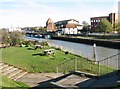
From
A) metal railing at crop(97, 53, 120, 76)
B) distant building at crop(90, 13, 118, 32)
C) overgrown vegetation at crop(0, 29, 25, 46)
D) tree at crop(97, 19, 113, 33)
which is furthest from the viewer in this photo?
distant building at crop(90, 13, 118, 32)

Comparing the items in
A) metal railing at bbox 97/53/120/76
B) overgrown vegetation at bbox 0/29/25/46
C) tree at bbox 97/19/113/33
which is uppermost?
tree at bbox 97/19/113/33

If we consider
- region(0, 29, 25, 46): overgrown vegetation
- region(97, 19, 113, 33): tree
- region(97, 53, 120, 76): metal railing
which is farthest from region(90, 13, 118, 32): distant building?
region(97, 53, 120, 76): metal railing

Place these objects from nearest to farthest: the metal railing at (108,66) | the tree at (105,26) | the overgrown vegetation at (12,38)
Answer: the metal railing at (108,66) < the overgrown vegetation at (12,38) < the tree at (105,26)

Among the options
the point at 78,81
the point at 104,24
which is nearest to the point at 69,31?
the point at 104,24

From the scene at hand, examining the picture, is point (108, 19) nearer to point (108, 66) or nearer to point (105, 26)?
point (105, 26)

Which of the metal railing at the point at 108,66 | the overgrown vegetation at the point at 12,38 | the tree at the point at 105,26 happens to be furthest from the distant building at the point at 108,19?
the metal railing at the point at 108,66

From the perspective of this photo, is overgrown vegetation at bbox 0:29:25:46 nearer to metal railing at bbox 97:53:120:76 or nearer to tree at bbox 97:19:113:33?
metal railing at bbox 97:53:120:76

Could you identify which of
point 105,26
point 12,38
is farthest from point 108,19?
point 12,38

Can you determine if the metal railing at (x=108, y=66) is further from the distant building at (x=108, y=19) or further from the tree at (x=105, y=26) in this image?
the distant building at (x=108, y=19)

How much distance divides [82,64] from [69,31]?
80.7 m

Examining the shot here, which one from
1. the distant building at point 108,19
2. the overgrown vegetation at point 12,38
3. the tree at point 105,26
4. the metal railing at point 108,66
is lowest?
the metal railing at point 108,66

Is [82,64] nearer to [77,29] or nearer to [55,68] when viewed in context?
[55,68]

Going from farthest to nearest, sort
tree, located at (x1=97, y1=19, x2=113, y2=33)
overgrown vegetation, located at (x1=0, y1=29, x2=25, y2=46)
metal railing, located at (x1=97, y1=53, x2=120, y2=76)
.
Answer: tree, located at (x1=97, y1=19, x2=113, y2=33), overgrown vegetation, located at (x1=0, y1=29, x2=25, y2=46), metal railing, located at (x1=97, y1=53, x2=120, y2=76)

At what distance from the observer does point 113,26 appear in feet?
248
